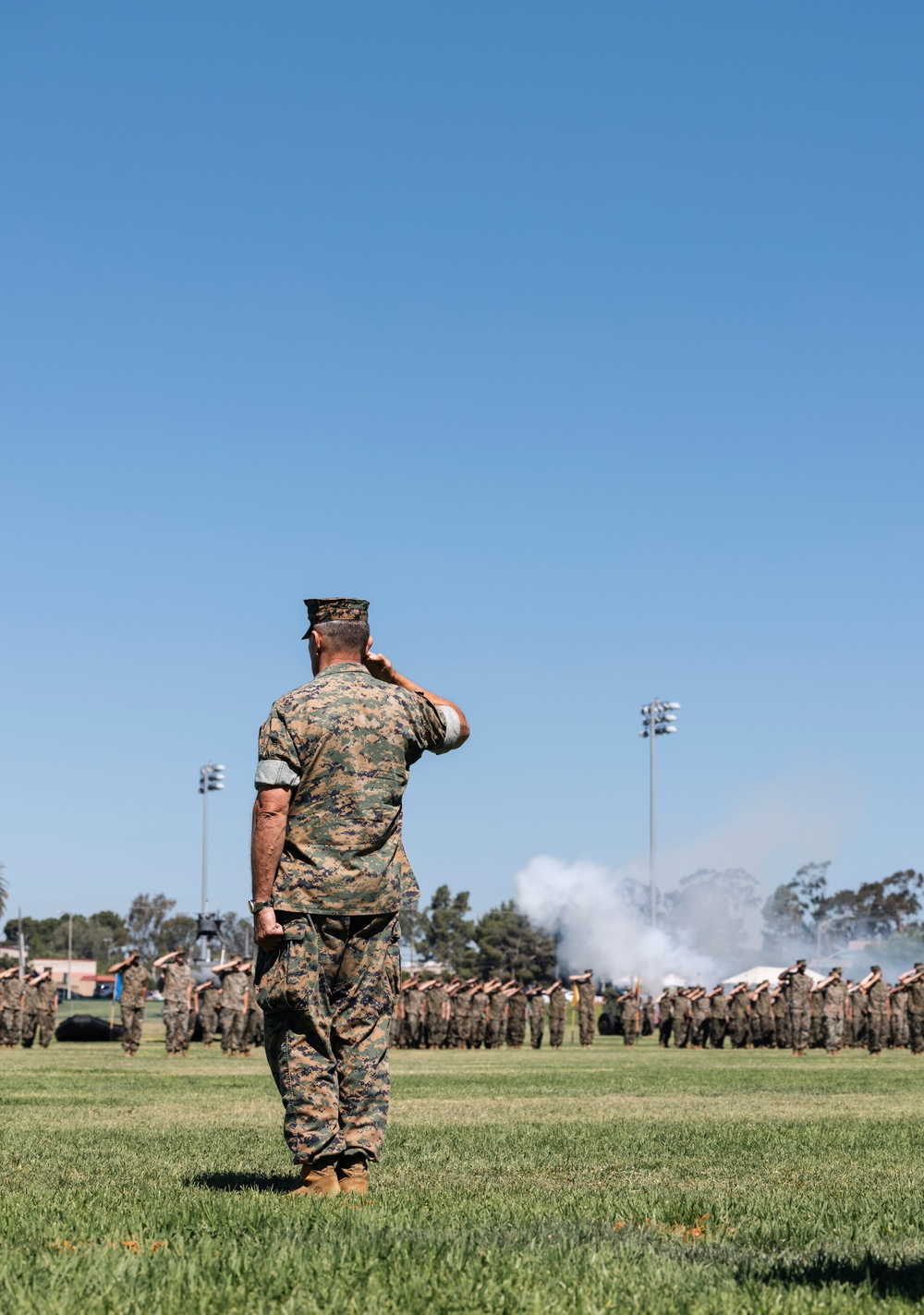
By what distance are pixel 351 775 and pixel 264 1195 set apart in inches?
64.7

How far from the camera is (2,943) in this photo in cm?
16562

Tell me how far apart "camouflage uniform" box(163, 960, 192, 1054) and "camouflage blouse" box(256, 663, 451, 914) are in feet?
80.9

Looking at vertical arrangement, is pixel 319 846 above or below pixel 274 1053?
above

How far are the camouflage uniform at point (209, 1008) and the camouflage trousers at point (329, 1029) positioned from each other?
3086 centimetres

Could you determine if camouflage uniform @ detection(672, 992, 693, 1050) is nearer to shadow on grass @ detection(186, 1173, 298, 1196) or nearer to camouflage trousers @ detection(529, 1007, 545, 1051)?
camouflage trousers @ detection(529, 1007, 545, 1051)

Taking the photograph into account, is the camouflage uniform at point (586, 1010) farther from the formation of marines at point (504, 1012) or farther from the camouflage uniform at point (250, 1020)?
the camouflage uniform at point (250, 1020)

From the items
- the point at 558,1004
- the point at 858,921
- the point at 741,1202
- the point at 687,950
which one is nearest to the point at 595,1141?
Answer: the point at 741,1202

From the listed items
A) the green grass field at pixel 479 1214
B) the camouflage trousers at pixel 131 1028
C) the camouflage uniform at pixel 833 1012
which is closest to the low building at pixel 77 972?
the camouflage uniform at pixel 833 1012

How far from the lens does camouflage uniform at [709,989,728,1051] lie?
4312 centimetres

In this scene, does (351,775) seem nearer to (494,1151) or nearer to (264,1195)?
(264,1195)

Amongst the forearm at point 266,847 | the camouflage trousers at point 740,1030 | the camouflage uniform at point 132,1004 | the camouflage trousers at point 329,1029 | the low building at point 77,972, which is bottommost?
the low building at point 77,972

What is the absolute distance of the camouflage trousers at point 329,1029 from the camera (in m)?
5.96

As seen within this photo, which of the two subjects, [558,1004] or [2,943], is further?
[2,943]

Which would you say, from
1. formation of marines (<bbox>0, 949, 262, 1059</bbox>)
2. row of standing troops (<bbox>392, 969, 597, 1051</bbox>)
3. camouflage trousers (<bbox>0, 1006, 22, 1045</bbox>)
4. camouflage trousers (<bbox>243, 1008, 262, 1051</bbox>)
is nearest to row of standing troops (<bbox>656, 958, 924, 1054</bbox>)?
row of standing troops (<bbox>392, 969, 597, 1051</bbox>)
